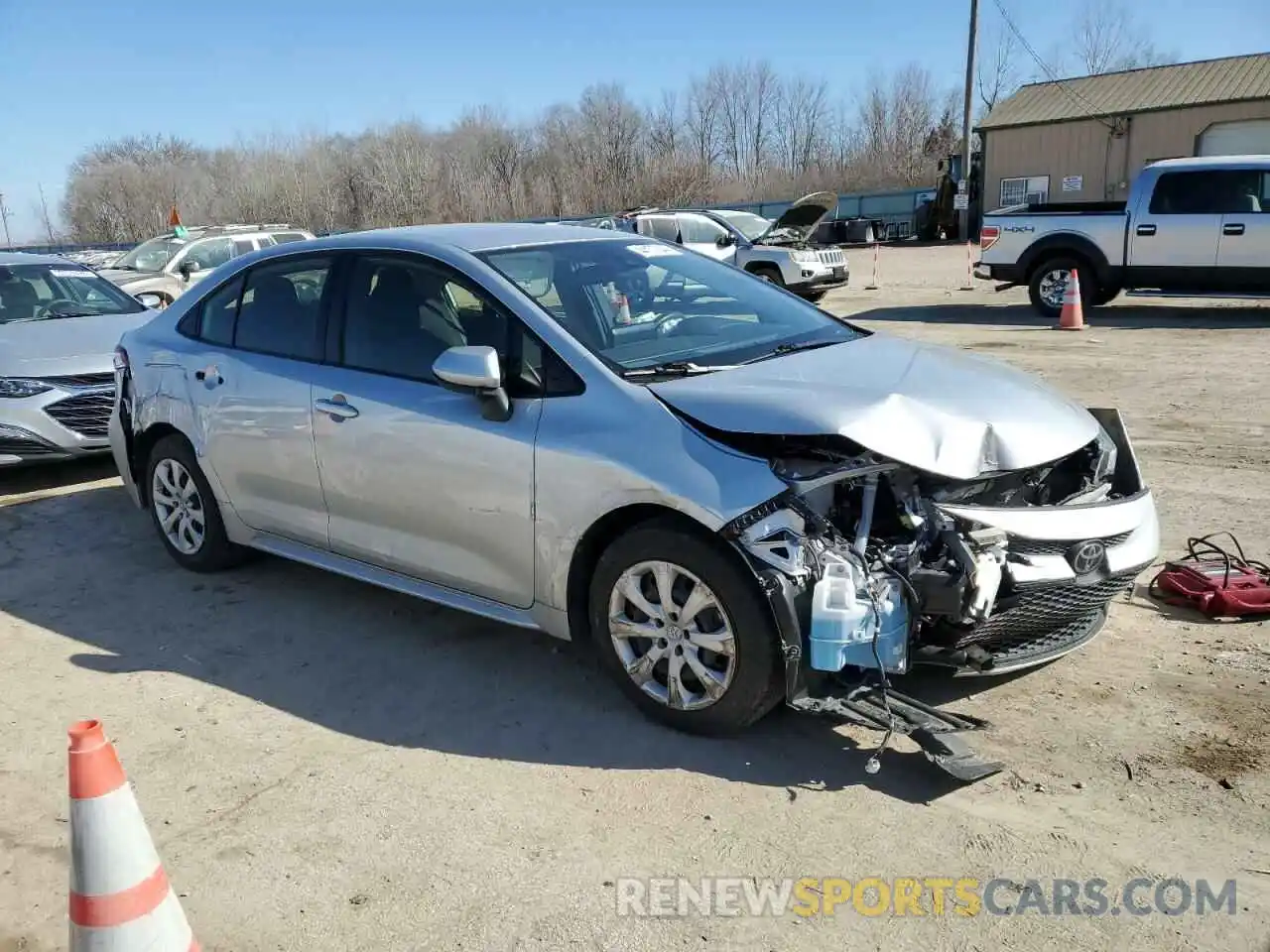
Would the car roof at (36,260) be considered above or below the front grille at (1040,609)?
above

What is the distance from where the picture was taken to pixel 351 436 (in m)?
4.54

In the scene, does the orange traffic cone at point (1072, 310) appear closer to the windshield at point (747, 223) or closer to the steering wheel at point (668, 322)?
the windshield at point (747, 223)

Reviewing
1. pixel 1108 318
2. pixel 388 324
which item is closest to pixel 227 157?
pixel 1108 318

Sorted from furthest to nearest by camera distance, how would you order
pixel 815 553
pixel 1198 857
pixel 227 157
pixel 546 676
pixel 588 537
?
pixel 227 157 → pixel 546 676 → pixel 588 537 → pixel 815 553 → pixel 1198 857

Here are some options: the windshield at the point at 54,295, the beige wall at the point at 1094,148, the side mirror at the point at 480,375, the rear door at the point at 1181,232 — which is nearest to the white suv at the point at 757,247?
the rear door at the point at 1181,232

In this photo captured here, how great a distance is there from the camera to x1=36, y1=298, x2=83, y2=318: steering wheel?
8.86m

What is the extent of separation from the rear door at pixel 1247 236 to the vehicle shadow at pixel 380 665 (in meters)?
12.0

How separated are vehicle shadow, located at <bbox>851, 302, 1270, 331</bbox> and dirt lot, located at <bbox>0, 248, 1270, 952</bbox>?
378 inches

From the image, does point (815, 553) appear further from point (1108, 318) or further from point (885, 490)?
point (1108, 318)

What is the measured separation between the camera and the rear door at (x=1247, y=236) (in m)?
13.4

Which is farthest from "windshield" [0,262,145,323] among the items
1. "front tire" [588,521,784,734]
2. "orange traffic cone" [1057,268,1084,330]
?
"orange traffic cone" [1057,268,1084,330]

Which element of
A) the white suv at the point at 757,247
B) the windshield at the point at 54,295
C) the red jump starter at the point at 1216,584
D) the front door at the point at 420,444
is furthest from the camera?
the white suv at the point at 757,247

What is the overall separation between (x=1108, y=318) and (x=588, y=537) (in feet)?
42.9

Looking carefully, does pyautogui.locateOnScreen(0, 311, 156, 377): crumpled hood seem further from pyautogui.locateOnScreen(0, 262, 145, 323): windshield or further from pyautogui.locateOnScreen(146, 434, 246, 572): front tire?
pyautogui.locateOnScreen(146, 434, 246, 572): front tire
